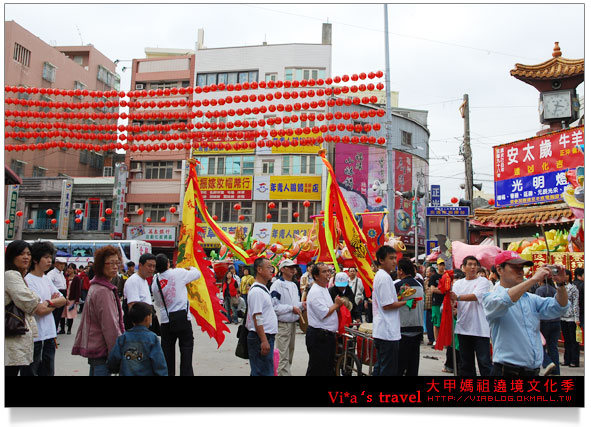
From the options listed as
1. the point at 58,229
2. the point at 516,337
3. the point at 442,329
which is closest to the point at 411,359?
the point at 442,329

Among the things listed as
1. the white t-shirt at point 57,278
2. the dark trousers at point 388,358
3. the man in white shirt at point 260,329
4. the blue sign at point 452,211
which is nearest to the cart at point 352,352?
the dark trousers at point 388,358

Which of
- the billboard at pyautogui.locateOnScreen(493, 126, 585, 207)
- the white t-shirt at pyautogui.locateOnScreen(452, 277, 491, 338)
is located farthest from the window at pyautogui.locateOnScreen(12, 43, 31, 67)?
the white t-shirt at pyautogui.locateOnScreen(452, 277, 491, 338)

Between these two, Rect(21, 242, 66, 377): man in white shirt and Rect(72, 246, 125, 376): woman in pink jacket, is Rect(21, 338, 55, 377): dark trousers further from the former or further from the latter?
Rect(72, 246, 125, 376): woman in pink jacket

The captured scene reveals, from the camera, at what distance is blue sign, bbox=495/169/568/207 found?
12484 mm

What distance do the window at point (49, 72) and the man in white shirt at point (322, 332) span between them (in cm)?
3240

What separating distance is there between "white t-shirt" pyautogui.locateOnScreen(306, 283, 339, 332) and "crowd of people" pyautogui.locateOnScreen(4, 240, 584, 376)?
0.01 m

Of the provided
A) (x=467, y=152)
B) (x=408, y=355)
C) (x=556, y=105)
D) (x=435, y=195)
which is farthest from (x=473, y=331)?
(x=435, y=195)

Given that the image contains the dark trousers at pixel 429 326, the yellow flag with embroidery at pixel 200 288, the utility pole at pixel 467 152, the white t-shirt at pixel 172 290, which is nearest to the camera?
the white t-shirt at pixel 172 290

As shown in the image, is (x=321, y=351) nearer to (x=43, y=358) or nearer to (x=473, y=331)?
(x=473, y=331)

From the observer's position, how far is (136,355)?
450cm

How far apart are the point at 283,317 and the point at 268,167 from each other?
28.3 meters

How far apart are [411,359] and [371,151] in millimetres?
28906

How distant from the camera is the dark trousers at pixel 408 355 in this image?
19.2ft

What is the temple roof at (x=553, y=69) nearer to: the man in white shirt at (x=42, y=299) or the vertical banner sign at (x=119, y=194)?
the man in white shirt at (x=42, y=299)
